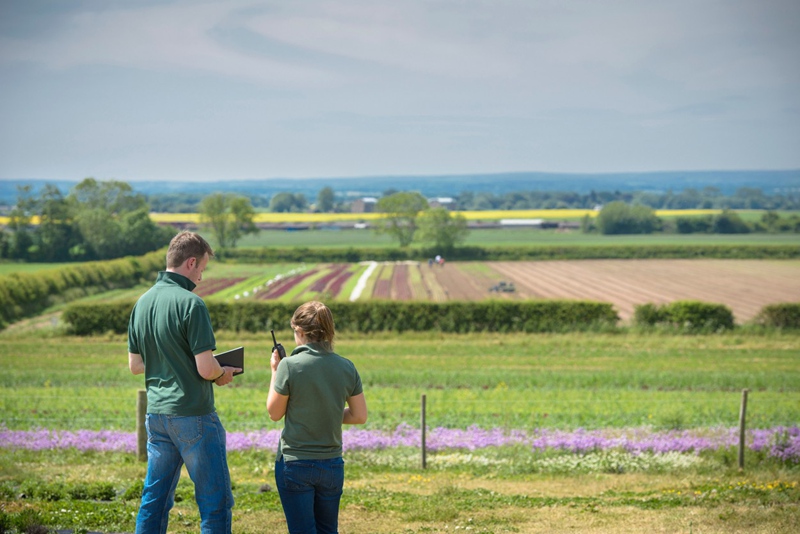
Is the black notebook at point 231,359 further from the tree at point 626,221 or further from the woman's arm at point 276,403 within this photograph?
the tree at point 626,221

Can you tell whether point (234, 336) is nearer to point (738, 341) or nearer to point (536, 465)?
point (738, 341)

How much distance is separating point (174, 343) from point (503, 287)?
4978 centimetres

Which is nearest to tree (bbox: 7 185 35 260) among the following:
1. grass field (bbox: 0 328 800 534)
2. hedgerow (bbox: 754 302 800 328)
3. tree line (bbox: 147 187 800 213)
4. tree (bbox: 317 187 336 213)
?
grass field (bbox: 0 328 800 534)

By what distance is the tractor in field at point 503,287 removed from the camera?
2062 inches

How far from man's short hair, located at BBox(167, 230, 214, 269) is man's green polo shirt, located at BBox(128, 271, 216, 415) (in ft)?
0.28

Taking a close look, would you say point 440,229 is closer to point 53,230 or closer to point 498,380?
point 53,230

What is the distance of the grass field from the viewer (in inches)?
284

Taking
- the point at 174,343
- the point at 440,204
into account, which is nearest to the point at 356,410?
the point at 174,343

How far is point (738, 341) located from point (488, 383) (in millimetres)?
17618

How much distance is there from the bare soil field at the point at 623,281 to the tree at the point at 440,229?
2.86 metres

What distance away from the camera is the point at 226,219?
67625 mm

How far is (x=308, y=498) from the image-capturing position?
4758 mm

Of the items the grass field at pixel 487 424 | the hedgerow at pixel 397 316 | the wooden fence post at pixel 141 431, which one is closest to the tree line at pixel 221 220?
the hedgerow at pixel 397 316

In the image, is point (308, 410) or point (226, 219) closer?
point (308, 410)
